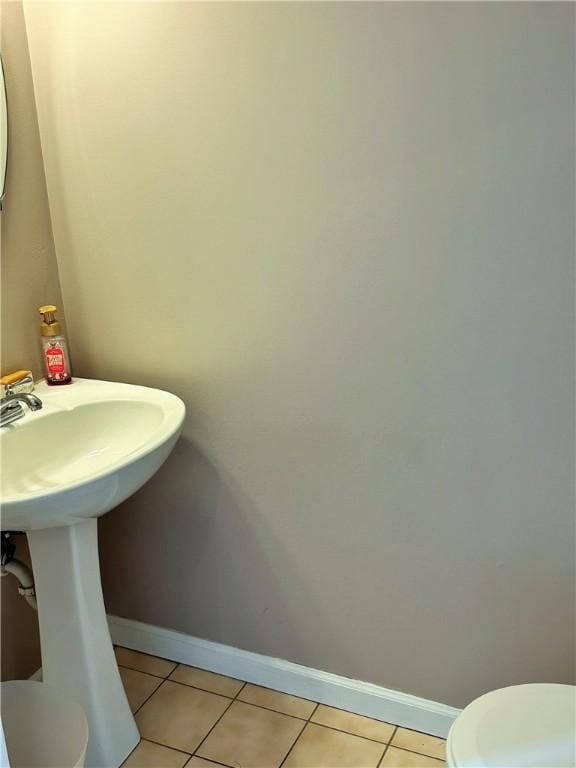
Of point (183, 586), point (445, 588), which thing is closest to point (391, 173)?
point (445, 588)

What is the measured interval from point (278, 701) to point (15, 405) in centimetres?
96

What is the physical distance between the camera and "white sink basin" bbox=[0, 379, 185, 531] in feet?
4.45

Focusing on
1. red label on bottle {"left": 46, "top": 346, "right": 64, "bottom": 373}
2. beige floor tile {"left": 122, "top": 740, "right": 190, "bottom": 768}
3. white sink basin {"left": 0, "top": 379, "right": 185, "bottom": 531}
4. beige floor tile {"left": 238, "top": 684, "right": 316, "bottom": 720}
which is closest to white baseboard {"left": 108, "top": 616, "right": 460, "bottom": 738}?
beige floor tile {"left": 238, "top": 684, "right": 316, "bottom": 720}

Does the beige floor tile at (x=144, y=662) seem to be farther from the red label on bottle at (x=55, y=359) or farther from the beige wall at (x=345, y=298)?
the red label on bottle at (x=55, y=359)

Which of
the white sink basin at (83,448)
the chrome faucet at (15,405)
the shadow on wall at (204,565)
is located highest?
the chrome faucet at (15,405)

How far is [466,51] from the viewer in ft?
4.37

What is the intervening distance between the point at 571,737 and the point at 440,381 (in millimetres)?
652

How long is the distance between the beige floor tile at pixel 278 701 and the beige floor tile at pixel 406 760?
224 millimetres

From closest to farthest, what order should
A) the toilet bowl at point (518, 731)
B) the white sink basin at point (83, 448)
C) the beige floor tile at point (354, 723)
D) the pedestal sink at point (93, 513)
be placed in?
the toilet bowl at point (518, 731) < the white sink basin at point (83, 448) < the pedestal sink at point (93, 513) < the beige floor tile at point (354, 723)

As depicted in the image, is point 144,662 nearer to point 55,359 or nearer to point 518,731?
point 55,359

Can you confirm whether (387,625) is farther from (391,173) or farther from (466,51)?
(466,51)

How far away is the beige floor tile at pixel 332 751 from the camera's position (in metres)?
1.73

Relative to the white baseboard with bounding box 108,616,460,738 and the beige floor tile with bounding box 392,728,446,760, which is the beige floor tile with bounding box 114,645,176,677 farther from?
the beige floor tile with bounding box 392,728,446,760

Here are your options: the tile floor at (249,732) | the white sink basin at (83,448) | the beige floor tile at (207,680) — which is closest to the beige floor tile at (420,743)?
the tile floor at (249,732)
